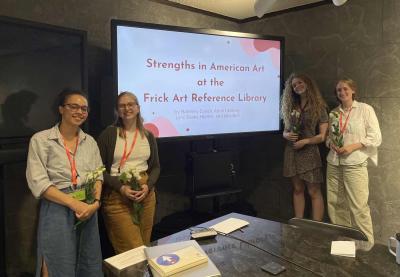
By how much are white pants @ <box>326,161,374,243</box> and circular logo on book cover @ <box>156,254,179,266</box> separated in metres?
2.17

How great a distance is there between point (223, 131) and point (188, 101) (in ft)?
1.52

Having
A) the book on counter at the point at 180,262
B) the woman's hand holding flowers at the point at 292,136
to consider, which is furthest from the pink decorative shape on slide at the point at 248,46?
the book on counter at the point at 180,262

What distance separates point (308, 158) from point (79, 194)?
210cm

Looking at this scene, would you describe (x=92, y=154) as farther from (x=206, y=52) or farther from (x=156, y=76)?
(x=206, y=52)

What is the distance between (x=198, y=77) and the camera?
123 inches

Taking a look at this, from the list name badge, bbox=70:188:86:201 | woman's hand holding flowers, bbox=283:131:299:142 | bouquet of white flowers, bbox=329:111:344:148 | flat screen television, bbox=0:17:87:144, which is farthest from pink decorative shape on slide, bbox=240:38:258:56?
name badge, bbox=70:188:86:201

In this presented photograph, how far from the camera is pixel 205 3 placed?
3535mm

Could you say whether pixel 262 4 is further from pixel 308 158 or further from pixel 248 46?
pixel 308 158

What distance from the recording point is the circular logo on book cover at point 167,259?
4.27 ft

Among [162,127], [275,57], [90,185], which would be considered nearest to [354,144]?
[275,57]

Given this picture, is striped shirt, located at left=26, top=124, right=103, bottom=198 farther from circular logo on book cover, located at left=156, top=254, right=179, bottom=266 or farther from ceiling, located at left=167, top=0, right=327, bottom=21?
ceiling, located at left=167, top=0, right=327, bottom=21

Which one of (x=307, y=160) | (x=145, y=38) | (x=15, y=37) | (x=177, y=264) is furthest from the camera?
(x=307, y=160)

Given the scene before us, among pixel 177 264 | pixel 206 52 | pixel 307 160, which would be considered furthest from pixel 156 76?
pixel 177 264

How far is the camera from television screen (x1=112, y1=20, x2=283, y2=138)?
109 inches
